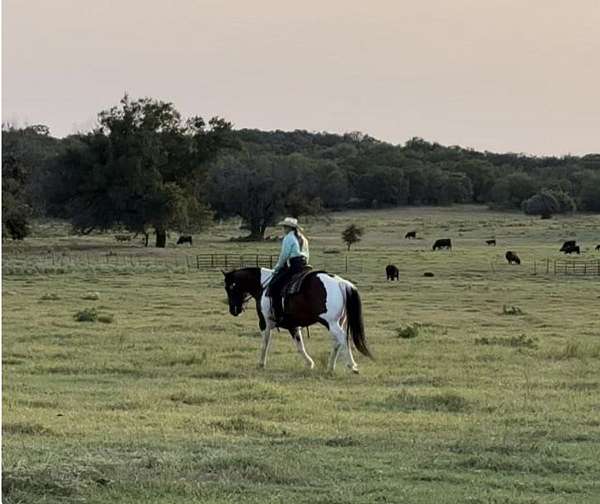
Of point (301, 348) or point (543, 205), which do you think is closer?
point (301, 348)

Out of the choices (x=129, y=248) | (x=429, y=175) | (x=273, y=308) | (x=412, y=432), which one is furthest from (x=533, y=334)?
(x=429, y=175)

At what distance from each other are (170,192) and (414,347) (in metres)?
50.0

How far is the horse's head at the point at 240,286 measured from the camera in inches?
675

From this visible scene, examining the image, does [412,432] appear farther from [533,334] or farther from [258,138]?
[258,138]

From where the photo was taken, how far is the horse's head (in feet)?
56.3

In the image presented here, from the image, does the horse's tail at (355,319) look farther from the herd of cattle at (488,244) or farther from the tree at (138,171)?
the tree at (138,171)

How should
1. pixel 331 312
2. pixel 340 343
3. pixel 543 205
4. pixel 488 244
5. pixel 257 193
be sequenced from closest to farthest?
pixel 340 343 < pixel 331 312 < pixel 488 244 < pixel 257 193 < pixel 543 205

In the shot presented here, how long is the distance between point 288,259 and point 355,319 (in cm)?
143

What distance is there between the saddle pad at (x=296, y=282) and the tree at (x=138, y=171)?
5168 cm

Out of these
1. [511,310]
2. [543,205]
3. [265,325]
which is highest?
[543,205]

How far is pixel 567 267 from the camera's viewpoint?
1962 inches

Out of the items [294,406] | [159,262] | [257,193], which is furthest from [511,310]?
[257,193]

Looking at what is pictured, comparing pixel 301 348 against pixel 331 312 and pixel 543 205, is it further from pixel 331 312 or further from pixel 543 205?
pixel 543 205

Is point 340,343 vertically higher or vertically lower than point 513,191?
lower
